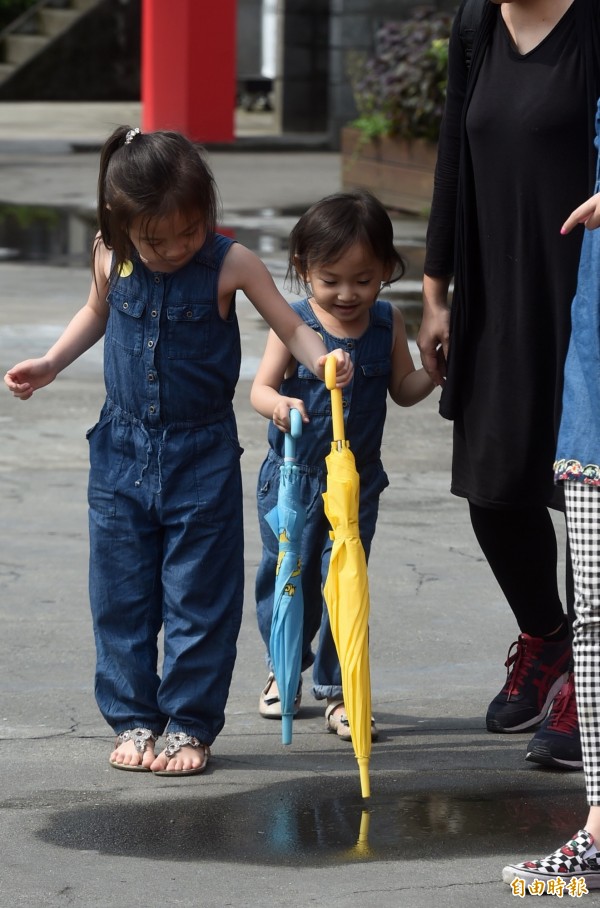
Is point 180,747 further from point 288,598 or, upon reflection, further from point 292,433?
point 292,433

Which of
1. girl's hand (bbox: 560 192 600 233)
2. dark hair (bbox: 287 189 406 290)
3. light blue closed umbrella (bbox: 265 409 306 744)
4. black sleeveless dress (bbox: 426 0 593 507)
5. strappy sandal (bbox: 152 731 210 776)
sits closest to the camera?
girl's hand (bbox: 560 192 600 233)

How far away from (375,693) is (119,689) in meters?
0.81

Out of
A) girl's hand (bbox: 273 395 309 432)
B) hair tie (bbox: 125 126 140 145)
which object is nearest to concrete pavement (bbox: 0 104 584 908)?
girl's hand (bbox: 273 395 309 432)

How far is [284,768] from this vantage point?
145 inches

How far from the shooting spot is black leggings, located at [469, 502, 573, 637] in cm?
383

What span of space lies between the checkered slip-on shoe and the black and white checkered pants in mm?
86

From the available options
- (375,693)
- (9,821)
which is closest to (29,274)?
(375,693)

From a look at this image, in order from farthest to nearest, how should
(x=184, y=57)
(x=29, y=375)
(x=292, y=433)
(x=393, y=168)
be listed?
(x=184, y=57) < (x=393, y=168) < (x=29, y=375) < (x=292, y=433)

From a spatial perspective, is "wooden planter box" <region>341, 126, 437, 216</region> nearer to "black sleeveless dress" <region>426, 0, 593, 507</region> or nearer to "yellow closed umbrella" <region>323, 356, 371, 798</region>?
"black sleeveless dress" <region>426, 0, 593, 507</region>

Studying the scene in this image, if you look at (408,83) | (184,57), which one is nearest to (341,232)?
(408,83)

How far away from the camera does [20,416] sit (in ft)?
23.3

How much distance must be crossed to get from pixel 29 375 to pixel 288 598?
32.5 inches

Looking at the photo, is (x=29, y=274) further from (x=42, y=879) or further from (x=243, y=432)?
(x=42, y=879)

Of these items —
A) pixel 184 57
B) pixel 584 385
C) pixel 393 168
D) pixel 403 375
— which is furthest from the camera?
pixel 184 57
